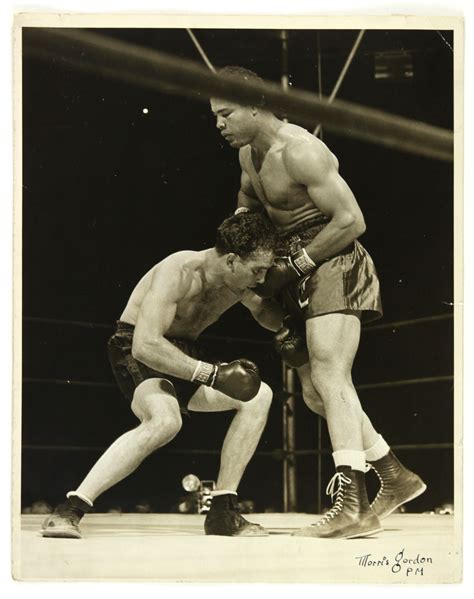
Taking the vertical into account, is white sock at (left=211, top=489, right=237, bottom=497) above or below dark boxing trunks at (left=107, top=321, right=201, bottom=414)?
below

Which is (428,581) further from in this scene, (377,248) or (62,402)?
(62,402)

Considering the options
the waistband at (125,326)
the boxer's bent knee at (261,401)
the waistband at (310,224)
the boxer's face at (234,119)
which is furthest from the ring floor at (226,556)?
the boxer's face at (234,119)

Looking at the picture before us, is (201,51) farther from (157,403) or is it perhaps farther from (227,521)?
(227,521)

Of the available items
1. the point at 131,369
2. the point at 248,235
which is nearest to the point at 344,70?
the point at 248,235

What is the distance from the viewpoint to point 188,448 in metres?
3.64

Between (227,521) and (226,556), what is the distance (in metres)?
0.13

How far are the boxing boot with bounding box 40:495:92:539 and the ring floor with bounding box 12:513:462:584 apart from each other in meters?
0.02

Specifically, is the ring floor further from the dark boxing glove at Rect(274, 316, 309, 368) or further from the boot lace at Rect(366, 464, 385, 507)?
the dark boxing glove at Rect(274, 316, 309, 368)

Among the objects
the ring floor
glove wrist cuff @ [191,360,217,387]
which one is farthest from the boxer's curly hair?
the ring floor

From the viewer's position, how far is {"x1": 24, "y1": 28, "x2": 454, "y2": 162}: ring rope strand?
12.1 feet

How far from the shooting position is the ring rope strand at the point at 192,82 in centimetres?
367

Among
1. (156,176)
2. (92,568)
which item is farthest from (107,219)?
(92,568)

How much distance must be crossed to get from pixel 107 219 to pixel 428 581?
159 cm

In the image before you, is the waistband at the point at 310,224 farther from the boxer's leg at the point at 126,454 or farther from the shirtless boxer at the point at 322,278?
the boxer's leg at the point at 126,454
